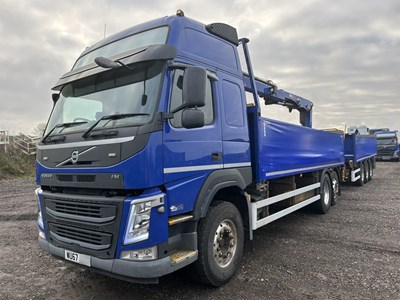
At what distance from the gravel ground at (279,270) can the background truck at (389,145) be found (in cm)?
2560

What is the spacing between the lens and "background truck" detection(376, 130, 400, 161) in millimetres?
29547

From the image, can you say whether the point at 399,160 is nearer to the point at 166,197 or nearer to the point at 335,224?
the point at 335,224

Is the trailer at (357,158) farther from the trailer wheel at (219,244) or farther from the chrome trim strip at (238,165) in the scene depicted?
the trailer wheel at (219,244)

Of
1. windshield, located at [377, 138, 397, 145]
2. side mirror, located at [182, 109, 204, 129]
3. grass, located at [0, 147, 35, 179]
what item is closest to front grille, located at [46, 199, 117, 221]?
side mirror, located at [182, 109, 204, 129]

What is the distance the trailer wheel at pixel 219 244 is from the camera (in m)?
3.79

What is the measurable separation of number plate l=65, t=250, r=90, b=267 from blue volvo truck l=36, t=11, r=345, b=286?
0.01m

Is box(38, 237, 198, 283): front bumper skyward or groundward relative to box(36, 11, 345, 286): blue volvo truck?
groundward

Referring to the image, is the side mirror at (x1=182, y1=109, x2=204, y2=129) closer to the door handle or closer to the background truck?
the door handle

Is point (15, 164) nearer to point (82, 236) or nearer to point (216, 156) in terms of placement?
point (82, 236)

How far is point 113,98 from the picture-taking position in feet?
11.8

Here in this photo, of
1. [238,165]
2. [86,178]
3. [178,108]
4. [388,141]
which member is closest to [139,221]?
[86,178]

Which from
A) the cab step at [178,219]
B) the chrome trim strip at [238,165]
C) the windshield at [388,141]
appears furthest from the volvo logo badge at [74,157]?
the windshield at [388,141]

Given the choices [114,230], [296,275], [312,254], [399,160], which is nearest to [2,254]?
[114,230]

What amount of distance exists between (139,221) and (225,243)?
151cm
